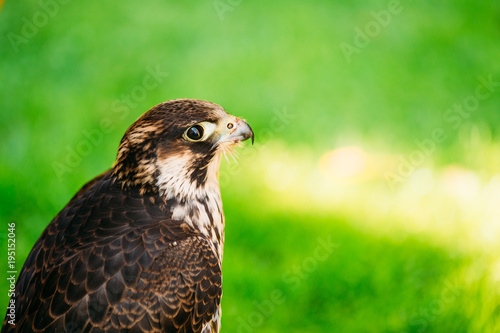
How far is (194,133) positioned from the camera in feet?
8.73

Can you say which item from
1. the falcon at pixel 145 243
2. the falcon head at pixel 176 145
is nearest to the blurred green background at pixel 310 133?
the falcon at pixel 145 243

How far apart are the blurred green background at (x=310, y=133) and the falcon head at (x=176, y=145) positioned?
5.05 feet

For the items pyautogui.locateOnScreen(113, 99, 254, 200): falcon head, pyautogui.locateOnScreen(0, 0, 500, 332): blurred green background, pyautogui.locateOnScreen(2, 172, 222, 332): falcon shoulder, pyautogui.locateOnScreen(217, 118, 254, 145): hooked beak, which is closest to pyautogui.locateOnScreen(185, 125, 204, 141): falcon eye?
pyautogui.locateOnScreen(113, 99, 254, 200): falcon head

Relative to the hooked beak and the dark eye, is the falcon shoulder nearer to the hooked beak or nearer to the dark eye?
A: the dark eye

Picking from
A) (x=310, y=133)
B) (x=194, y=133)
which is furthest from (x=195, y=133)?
(x=310, y=133)

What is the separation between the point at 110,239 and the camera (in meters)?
2.50

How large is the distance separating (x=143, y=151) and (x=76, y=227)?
0.50 m

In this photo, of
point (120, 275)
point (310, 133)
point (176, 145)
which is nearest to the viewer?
point (120, 275)

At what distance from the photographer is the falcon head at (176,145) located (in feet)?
8.64

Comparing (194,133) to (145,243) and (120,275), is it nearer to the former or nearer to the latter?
(145,243)

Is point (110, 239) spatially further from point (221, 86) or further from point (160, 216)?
point (221, 86)

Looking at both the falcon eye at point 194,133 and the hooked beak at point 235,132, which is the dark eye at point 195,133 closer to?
the falcon eye at point 194,133

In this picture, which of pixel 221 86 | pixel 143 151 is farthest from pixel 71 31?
pixel 143 151

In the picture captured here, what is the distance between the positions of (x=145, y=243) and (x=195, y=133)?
0.60m
